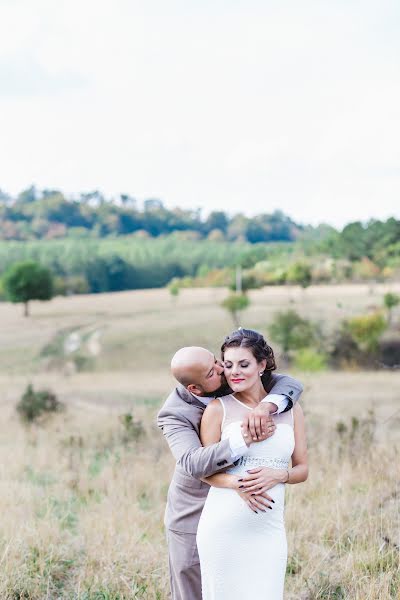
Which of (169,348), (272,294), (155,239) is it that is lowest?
(169,348)

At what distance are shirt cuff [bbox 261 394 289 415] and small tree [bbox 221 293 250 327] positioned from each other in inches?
660

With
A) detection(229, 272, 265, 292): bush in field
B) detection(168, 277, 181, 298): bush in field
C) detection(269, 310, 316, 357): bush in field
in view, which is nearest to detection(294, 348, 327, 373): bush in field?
detection(269, 310, 316, 357): bush in field

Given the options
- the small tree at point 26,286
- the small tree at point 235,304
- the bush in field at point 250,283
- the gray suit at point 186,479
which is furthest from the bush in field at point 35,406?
the gray suit at point 186,479

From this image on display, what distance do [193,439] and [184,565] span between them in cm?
48

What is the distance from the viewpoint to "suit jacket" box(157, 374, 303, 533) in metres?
2.34

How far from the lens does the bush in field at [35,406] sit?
37.3 feet

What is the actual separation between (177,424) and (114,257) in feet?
63.0

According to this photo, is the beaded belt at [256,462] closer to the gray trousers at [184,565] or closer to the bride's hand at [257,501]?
the bride's hand at [257,501]

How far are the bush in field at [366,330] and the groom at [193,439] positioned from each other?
600 inches

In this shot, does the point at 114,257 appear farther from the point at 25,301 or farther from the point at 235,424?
the point at 235,424

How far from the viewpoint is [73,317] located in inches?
789

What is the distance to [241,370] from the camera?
243 centimetres

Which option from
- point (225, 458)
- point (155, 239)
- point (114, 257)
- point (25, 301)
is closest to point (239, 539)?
point (225, 458)

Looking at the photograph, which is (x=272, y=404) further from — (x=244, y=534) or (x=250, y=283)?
(x=250, y=283)
